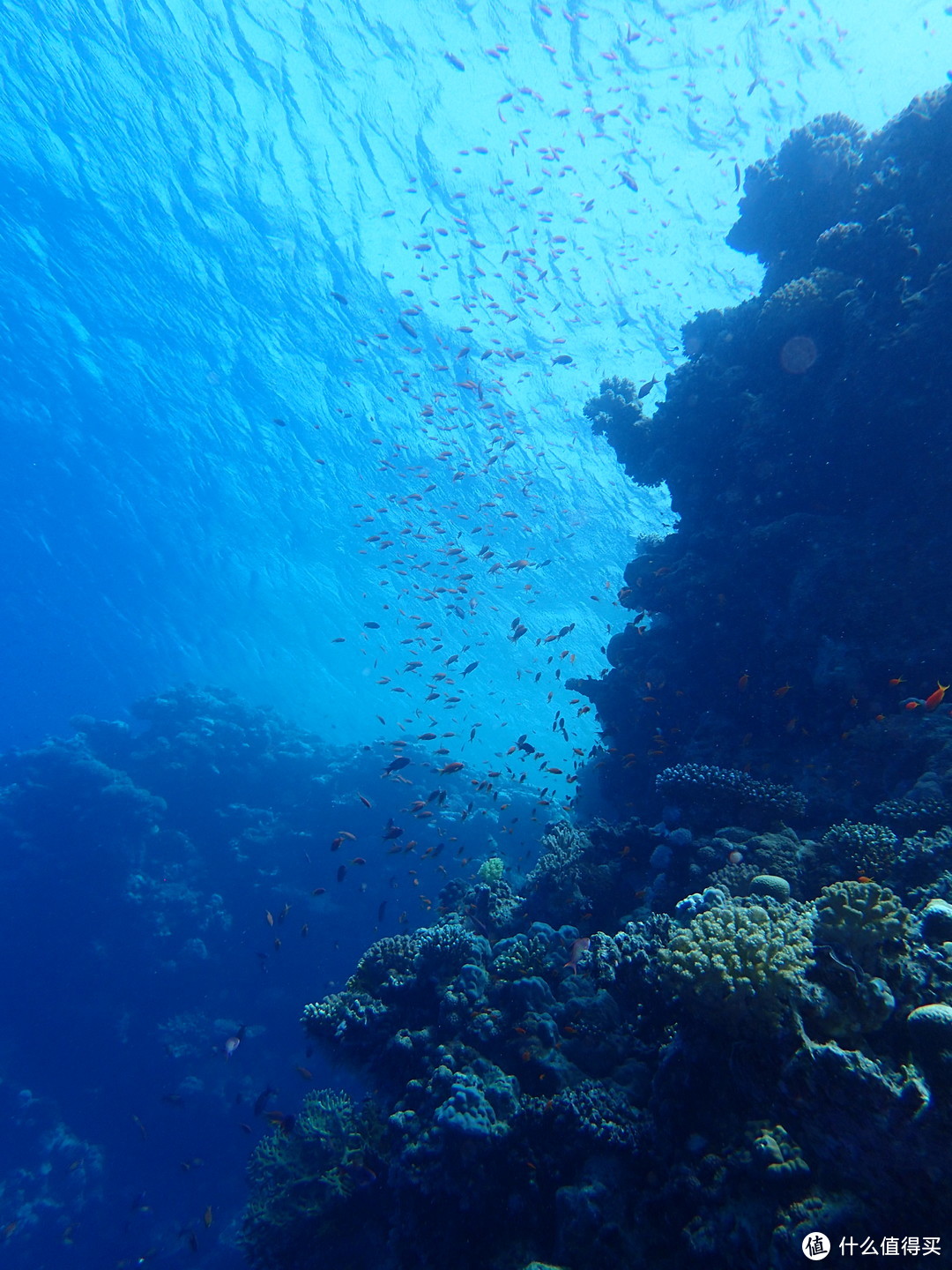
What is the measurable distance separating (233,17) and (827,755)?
23952 millimetres

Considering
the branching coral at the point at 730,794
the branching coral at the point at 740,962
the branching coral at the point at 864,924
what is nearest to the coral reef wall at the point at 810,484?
the branching coral at the point at 730,794

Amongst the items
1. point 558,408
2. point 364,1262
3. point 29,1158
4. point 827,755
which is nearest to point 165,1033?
point 29,1158

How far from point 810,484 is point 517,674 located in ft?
35.9

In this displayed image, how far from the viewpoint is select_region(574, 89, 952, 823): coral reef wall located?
843 cm

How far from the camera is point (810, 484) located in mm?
10109

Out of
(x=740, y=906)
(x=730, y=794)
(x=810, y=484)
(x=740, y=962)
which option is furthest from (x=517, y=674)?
(x=740, y=962)

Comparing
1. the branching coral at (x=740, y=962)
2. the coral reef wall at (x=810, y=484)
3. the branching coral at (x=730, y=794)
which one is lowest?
the branching coral at (x=740, y=962)

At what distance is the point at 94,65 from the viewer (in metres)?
16.4

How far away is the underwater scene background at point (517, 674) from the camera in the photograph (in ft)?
13.3

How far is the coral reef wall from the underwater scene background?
0.08 m

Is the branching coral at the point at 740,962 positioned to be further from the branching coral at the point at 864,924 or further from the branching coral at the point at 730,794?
the branching coral at the point at 730,794

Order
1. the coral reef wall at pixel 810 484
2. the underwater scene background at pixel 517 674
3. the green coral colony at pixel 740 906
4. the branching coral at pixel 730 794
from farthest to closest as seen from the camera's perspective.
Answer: the coral reef wall at pixel 810 484 < the branching coral at pixel 730 794 < the underwater scene background at pixel 517 674 < the green coral colony at pixel 740 906

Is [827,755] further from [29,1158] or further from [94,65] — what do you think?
[94,65]

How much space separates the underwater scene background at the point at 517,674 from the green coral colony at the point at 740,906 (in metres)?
0.05
